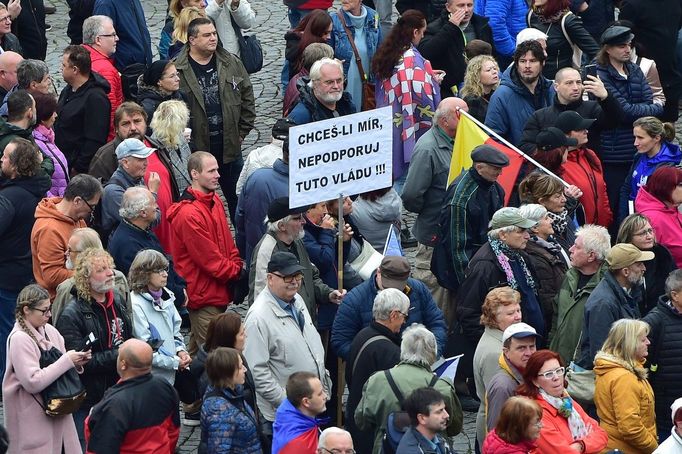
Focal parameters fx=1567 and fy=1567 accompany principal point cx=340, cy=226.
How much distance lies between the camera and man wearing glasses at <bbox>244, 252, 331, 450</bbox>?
34.1 ft

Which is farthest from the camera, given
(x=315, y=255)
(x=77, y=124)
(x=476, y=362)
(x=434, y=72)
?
(x=434, y=72)

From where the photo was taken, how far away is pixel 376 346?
33.3 feet

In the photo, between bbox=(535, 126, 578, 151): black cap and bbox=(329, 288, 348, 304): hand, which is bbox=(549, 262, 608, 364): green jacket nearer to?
bbox=(329, 288, 348, 304): hand

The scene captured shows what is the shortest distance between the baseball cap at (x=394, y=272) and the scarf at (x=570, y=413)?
60.8 inches

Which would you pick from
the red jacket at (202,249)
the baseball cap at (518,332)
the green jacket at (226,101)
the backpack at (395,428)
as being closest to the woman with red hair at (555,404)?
the baseball cap at (518,332)

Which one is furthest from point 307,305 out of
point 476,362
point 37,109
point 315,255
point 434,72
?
point 434,72

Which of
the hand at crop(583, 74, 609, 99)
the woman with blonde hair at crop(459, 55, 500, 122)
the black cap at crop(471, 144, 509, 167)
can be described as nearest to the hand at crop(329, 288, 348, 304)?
the black cap at crop(471, 144, 509, 167)

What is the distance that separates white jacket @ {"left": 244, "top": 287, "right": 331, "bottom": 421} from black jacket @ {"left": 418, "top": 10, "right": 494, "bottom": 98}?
17.5 feet

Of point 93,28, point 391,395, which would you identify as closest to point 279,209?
point 391,395

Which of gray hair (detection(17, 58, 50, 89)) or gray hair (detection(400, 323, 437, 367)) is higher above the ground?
gray hair (detection(17, 58, 50, 89))

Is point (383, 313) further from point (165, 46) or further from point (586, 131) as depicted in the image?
point (165, 46)

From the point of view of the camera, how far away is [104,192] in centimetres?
1195

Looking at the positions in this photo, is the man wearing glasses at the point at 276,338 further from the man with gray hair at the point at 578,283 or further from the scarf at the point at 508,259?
the man with gray hair at the point at 578,283

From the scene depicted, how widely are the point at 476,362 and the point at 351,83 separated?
5552mm
